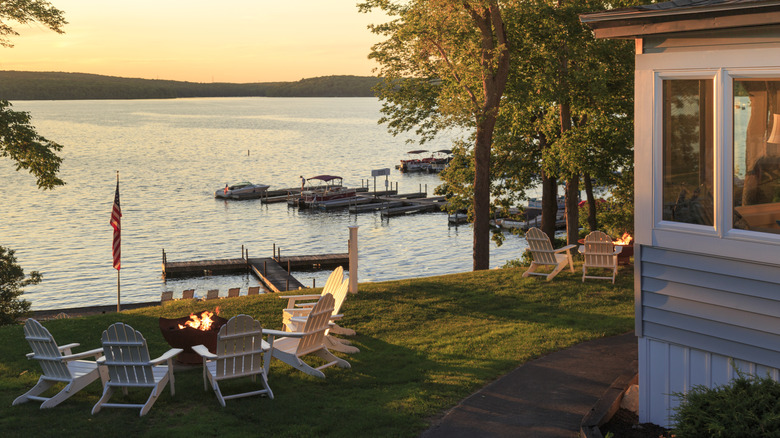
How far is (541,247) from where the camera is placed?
1534 centimetres

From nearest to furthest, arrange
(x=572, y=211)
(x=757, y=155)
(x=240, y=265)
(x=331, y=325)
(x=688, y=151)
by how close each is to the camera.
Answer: (x=757, y=155) → (x=688, y=151) → (x=331, y=325) → (x=572, y=211) → (x=240, y=265)

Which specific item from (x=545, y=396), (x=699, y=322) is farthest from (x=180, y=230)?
(x=699, y=322)

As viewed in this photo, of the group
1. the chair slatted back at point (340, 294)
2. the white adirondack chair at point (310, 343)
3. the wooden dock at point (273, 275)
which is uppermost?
the chair slatted back at point (340, 294)

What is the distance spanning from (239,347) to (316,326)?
1340 mm

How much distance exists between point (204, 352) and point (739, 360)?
5.71 meters

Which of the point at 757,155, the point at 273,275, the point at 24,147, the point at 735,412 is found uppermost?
the point at 24,147

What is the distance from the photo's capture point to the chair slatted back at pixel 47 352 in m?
8.38

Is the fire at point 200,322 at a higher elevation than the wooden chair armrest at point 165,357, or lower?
higher

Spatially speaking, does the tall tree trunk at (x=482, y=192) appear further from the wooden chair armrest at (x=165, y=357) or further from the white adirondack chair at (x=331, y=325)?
the wooden chair armrest at (x=165, y=357)

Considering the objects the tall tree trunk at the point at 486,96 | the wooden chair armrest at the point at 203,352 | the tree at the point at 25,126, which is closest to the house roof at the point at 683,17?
the wooden chair armrest at the point at 203,352

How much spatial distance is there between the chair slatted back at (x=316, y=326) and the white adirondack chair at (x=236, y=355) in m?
0.79

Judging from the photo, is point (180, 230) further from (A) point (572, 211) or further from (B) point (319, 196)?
(A) point (572, 211)

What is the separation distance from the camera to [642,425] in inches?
304

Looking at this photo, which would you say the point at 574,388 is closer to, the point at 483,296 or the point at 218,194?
the point at 483,296
